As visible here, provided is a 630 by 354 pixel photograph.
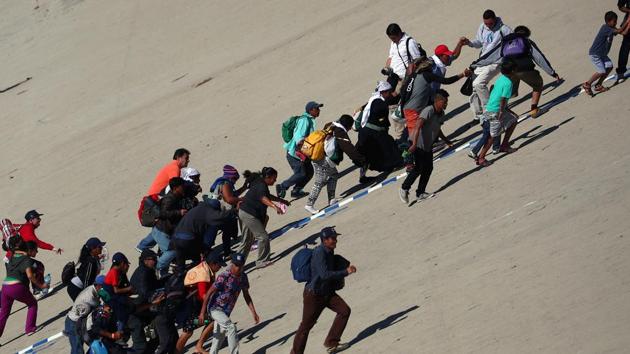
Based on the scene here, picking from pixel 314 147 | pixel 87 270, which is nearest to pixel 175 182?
pixel 87 270

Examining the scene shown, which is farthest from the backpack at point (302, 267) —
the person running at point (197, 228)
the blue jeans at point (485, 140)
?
the blue jeans at point (485, 140)

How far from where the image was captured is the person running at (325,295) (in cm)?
1227

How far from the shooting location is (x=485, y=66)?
17781 mm

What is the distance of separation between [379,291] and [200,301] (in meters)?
2.11

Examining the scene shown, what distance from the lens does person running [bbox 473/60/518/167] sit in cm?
1616

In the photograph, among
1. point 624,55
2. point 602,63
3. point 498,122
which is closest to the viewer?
point 498,122

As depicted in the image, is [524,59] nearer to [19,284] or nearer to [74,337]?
Result: [74,337]

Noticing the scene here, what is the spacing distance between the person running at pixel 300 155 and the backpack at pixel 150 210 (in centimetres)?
201

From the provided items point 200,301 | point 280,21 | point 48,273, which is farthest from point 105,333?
point 280,21

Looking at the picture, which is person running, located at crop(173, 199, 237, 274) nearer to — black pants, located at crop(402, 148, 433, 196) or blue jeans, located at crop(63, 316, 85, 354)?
blue jeans, located at crop(63, 316, 85, 354)

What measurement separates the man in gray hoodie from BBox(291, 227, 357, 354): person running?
6.05m

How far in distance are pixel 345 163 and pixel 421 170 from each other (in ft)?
11.4

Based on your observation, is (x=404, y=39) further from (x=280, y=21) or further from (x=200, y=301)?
(x=280, y=21)

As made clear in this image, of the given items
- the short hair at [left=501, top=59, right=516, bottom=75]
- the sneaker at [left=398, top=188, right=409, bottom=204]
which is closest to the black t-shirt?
the sneaker at [left=398, top=188, right=409, bottom=204]
